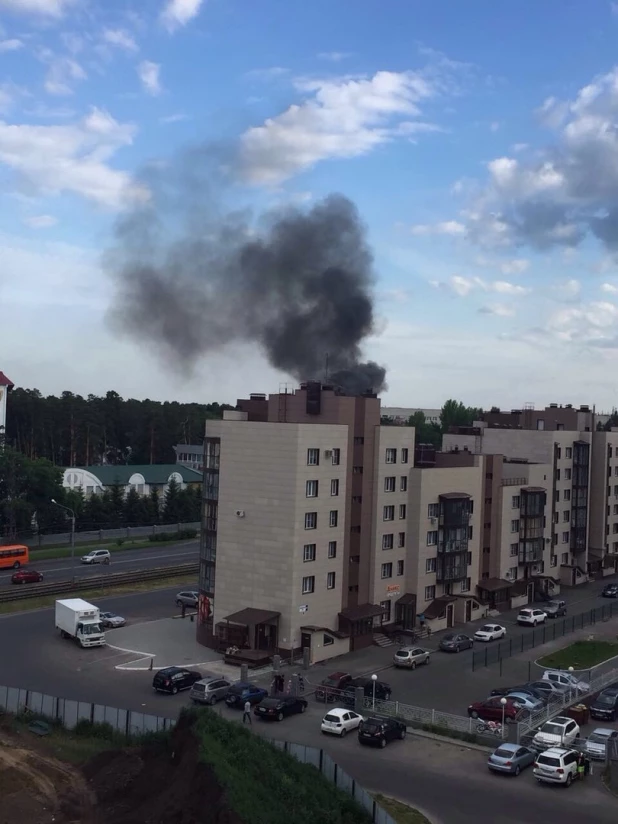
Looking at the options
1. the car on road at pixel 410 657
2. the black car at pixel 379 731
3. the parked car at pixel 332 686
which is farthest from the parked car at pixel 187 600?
the black car at pixel 379 731

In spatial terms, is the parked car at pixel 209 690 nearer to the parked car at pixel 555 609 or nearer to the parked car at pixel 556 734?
the parked car at pixel 556 734

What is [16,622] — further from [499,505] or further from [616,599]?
[616,599]

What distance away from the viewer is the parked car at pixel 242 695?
36.8m

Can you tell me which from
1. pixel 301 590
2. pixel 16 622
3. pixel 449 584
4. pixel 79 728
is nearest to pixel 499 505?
pixel 449 584

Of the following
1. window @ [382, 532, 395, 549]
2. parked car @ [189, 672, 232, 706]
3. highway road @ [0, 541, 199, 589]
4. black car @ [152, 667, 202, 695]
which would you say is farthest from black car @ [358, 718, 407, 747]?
highway road @ [0, 541, 199, 589]

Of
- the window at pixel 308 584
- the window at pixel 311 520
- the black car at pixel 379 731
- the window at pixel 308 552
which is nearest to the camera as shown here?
the black car at pixel 379 731

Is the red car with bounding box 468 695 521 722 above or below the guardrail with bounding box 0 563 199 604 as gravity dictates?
above

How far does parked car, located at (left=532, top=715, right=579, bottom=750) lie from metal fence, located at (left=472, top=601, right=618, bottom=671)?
10209 mm

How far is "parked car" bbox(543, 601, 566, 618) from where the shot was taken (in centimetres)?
6075

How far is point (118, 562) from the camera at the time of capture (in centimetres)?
7712

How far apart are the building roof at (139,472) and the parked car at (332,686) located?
71.7 meters

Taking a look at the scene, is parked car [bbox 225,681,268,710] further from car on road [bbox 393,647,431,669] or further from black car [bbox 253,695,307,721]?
car on road [bbox 393,647,431,669]

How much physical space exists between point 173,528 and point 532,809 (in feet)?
248

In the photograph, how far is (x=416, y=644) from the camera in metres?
51.3
